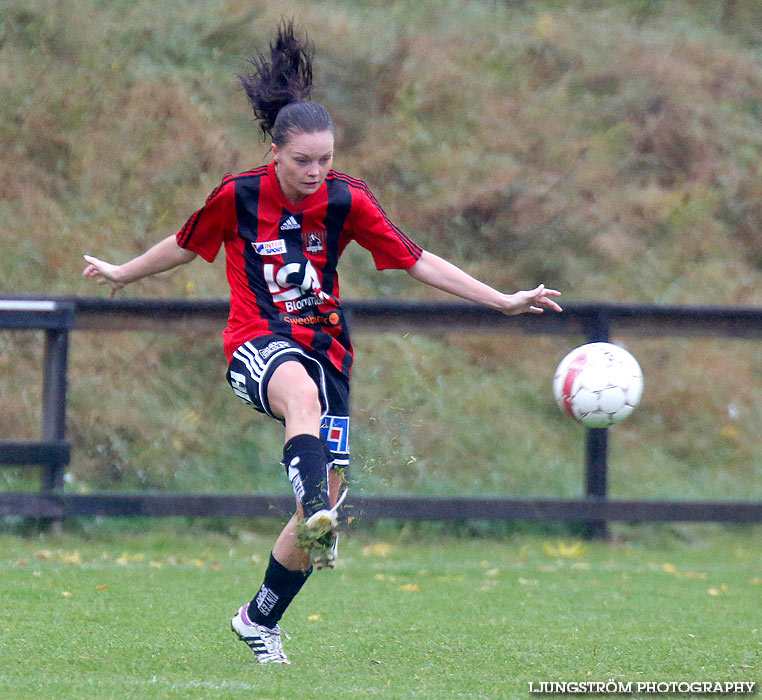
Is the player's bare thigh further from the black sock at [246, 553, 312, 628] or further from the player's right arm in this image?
the player's right arm

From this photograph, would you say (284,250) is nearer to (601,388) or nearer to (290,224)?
(290,224)

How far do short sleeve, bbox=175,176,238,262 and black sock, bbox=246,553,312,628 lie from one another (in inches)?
46.1

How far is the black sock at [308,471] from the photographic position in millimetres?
3346

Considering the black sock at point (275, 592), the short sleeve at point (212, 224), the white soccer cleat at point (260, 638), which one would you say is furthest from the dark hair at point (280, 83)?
the white soccer cleat at point (260, 638)

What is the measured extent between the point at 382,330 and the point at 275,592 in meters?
3.49

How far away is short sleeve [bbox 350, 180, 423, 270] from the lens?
13.2ft

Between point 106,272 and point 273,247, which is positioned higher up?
point 273,247

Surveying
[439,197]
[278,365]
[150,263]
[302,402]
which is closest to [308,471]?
[302,402]

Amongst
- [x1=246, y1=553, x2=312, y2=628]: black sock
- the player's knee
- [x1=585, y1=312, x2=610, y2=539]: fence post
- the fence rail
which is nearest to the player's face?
the player's knee

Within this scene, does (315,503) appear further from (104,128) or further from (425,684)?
(104,128)

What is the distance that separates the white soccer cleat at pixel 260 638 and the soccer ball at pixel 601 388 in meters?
1.51

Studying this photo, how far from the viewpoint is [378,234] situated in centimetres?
406

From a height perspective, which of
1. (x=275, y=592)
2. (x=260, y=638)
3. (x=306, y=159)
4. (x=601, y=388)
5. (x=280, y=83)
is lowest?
(x=260, y=638)

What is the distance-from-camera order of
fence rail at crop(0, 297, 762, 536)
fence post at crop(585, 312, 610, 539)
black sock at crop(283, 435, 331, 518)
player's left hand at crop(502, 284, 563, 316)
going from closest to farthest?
black sock at crop(283, 435, 331, 518)
player's left hand at crop(502, 284, 563, 316)
fence rail at crop(0, 297, 762, 536)
fence post at crop(585, 312, 610, 539)
